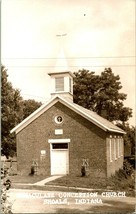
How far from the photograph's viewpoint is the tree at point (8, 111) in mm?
9828

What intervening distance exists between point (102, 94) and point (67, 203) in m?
5.13

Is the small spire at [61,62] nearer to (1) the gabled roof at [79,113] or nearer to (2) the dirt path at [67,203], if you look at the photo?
(1) the gabled roof at [79,113]

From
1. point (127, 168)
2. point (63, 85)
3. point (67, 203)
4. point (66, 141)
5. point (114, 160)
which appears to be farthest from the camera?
point (63, 85)

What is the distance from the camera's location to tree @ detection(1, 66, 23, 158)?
983 cm

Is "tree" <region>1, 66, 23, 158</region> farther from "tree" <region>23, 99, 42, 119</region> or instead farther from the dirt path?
the dirt path

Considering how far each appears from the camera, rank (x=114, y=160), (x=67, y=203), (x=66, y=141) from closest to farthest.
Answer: (x=67, y=203), (x=66, y=141), (x=114, y=160)

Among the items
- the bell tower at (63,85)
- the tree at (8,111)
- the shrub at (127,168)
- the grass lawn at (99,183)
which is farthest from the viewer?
the bell tower at (63,85)

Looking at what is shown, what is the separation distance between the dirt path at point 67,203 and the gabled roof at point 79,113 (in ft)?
9.09

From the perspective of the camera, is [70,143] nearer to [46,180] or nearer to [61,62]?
[46,180]

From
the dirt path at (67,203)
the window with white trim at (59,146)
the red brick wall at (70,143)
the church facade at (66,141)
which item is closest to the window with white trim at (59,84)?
the church facade at (66,141)

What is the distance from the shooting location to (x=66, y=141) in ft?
38.6

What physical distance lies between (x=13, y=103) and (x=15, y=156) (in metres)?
1.92

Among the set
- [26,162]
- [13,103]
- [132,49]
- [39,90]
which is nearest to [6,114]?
[13,103]

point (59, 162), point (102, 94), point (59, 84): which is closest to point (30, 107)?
point (59, 84)
